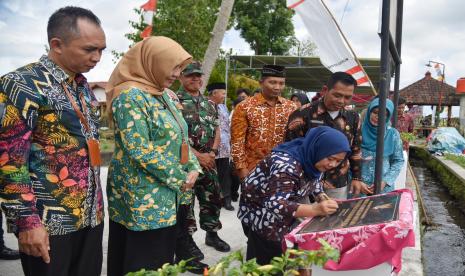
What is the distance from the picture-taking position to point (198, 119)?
349 centimetres

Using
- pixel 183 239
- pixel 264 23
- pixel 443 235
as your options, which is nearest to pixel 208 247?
pixel 183 239

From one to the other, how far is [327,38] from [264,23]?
2412 cm

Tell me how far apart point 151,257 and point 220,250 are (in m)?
1.64

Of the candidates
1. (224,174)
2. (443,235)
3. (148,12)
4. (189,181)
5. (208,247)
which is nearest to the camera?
(189,181)

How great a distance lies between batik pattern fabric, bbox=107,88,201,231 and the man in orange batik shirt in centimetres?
144

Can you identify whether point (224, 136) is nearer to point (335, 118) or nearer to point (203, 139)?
point (203, 139)

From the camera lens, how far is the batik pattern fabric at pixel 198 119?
345 cm

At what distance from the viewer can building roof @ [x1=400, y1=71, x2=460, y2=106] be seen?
27234 mm

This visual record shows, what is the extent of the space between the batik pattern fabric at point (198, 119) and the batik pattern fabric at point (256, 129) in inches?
8.8

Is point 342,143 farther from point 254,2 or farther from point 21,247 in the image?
point 254,2

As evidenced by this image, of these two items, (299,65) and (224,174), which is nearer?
(224,174)

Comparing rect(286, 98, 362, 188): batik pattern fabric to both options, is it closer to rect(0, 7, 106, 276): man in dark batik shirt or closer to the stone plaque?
the stone plaque

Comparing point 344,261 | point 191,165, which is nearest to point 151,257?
point 191,165

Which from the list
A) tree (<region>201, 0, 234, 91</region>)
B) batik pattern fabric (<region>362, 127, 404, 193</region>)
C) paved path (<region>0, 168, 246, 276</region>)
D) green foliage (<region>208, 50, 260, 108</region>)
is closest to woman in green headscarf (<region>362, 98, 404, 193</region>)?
batik pattern fabric (<region>362, 127, 404, 193</region>)
